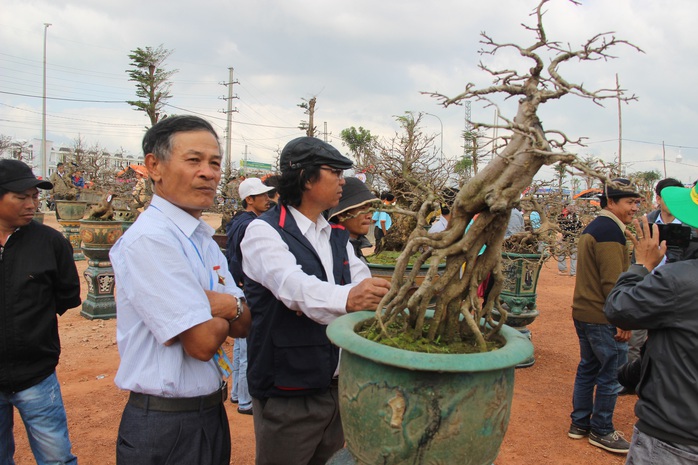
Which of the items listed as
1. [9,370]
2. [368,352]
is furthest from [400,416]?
[9,370]

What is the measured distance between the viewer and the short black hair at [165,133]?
5.62 ft

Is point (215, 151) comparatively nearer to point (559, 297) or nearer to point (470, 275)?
point (470, 275)

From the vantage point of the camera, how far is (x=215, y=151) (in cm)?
178

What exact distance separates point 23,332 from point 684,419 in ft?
10.3

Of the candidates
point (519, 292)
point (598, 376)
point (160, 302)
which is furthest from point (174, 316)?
point (519, 292)

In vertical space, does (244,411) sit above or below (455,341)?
below

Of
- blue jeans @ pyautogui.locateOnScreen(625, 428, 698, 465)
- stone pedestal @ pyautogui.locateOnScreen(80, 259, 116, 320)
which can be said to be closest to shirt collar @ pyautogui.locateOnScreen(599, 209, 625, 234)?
blue jeans @ pyautogui.locateOnScreen(625, 428, 698, 465)

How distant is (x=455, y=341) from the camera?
1719mm

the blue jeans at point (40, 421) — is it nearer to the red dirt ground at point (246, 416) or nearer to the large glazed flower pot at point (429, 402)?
the red dirt ground at point (246, 416)

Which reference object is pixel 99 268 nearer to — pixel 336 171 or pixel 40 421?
pixel 40 421

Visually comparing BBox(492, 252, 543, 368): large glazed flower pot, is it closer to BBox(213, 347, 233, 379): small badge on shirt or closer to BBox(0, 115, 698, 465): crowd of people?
BBox(0, 115, 698, 465): crowd of people

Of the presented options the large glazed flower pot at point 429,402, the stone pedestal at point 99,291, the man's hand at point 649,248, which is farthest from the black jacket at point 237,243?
the stone pedestal at point 99,291

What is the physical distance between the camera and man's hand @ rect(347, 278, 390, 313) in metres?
1.81

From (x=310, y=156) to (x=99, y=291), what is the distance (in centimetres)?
606
